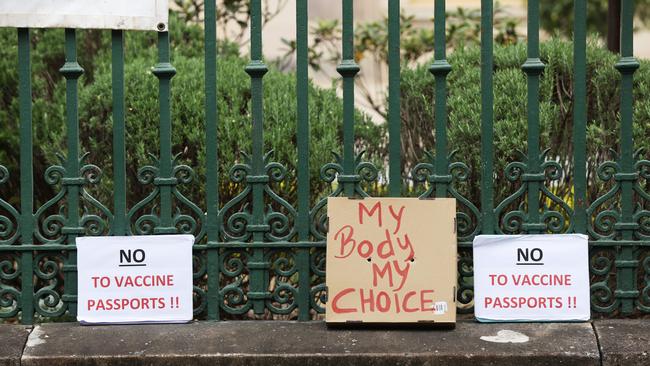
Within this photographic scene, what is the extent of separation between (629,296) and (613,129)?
81cm

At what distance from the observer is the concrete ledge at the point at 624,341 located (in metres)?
4.57

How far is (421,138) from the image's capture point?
5.83 m

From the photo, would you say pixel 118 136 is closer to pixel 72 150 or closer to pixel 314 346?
pixel 72 150

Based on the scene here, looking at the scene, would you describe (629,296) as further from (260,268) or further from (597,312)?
(260,268)

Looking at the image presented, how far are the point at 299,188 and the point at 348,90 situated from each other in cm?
47

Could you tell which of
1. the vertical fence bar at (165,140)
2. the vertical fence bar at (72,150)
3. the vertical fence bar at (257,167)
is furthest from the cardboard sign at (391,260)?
the vertical fence bar at (72,150)

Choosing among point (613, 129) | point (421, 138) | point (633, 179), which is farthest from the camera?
point (421, 138)

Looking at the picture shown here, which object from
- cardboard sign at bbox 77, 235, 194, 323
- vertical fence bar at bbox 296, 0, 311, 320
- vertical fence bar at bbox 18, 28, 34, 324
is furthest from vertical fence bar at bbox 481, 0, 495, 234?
vertical fence bar at bbox 18, 28, 34, 324

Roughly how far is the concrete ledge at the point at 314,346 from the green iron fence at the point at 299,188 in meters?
0.23

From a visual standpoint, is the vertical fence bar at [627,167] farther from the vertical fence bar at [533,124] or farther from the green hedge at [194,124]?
the green hedge at [194,124]

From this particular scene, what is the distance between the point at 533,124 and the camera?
4.93 metres

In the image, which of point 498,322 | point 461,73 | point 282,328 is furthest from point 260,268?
point 461,73

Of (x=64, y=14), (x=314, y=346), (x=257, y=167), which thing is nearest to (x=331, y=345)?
(x=314, y=346)

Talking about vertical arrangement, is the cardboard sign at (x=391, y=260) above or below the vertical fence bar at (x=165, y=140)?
below
